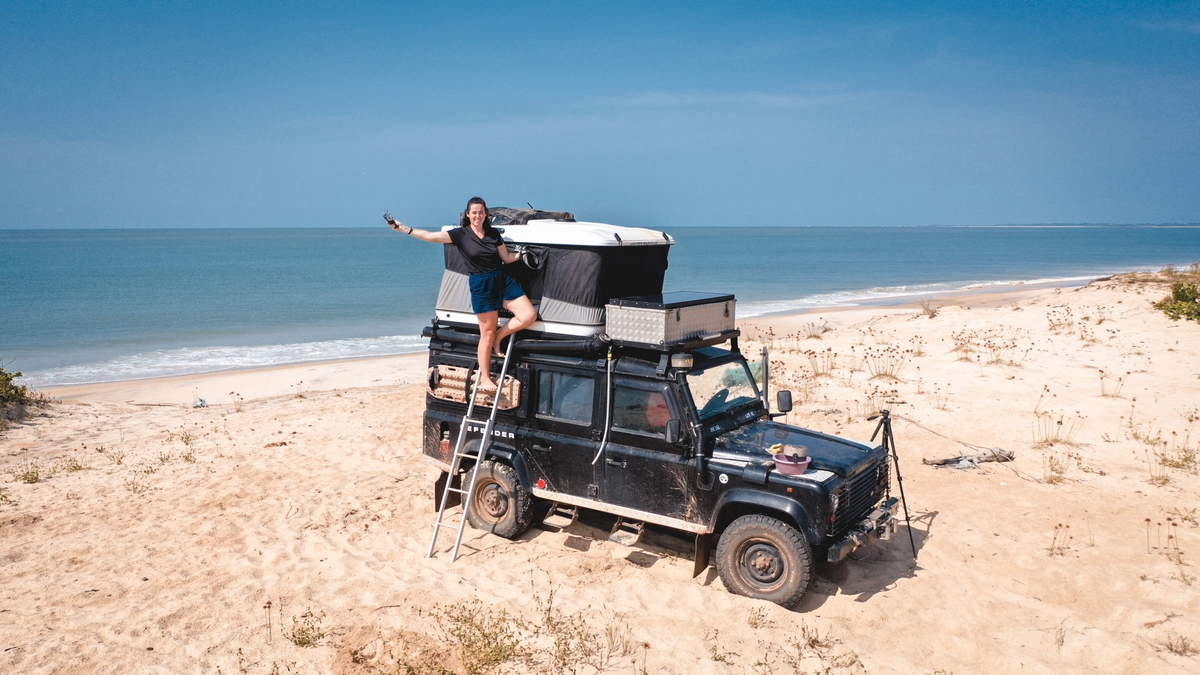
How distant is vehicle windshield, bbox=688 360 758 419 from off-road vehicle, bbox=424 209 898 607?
20mm

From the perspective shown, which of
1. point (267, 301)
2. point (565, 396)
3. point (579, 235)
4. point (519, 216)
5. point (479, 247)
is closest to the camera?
point (579, 235)

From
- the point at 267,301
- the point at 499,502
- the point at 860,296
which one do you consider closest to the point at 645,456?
the point at 499,502

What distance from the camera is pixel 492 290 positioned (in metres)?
7.49

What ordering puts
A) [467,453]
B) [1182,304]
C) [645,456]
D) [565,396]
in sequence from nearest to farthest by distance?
1. [645,456]
2. [565,396]
3. [467,453]
4. [1182,304]

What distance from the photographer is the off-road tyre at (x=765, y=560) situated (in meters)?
6.35

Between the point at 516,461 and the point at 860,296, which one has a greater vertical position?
the point at 860,296

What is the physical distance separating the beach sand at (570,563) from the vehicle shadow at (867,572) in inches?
1.1

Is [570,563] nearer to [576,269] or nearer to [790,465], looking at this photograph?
[790,465]

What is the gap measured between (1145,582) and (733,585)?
371 centimetres

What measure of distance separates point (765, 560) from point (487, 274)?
363 centimetres

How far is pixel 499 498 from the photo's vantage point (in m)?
8.09

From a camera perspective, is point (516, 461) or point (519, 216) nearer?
point (516, 461)

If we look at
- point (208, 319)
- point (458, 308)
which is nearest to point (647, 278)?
point (458, 308)

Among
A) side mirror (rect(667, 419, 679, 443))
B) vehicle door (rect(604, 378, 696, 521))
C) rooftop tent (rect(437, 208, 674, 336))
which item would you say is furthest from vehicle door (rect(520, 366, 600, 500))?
side mirror (rect(667, 419, 679, 443))
